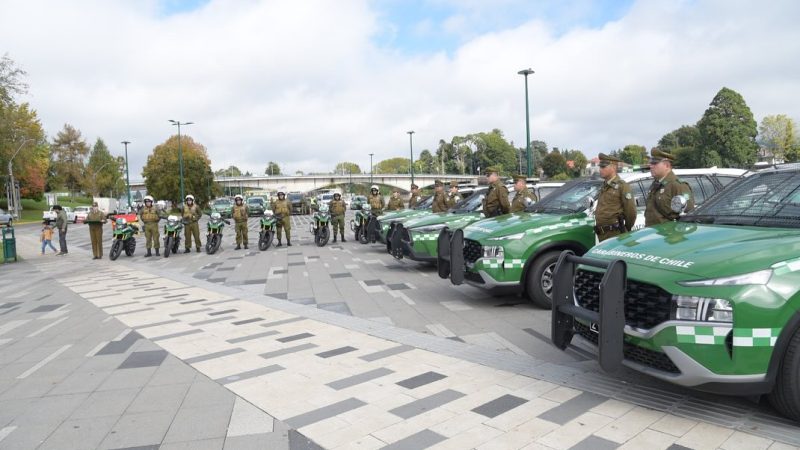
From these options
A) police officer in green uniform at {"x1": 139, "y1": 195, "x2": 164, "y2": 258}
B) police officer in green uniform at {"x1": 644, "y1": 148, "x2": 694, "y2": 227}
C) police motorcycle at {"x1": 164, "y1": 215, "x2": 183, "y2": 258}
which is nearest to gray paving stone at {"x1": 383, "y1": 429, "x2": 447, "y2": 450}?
police officer in green uniform at {"x1": 644, "y1": 148, "x2": 694, "y2": 227}

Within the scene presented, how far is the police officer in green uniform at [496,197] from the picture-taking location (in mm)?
9312

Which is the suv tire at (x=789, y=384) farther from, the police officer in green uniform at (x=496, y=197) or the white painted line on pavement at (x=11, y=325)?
the white painted line on pavement at (x=11, y=325)

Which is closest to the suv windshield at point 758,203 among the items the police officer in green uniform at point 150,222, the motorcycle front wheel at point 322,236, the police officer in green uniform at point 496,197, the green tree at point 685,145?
the police officer in green uniform at point 496,197

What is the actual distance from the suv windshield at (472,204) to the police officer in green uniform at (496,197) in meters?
1.63

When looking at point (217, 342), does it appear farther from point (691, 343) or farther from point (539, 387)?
point (691, 343)

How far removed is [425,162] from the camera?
16100 cm

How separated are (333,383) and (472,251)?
3103 mm

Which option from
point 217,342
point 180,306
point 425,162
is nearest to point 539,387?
point 217,342

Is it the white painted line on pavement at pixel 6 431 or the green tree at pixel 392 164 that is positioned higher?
the green tree at pixel 392 164

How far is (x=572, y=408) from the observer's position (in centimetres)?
395

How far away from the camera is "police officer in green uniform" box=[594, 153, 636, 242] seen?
6543 millimetres

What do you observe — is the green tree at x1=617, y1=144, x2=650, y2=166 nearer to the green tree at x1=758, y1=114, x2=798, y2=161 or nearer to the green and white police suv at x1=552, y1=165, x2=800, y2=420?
the green tree at x1=758, y1=114, x2=798, y2=161

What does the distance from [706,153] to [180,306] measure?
62504 mm

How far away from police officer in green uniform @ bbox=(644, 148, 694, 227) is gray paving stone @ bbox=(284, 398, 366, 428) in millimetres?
4016
